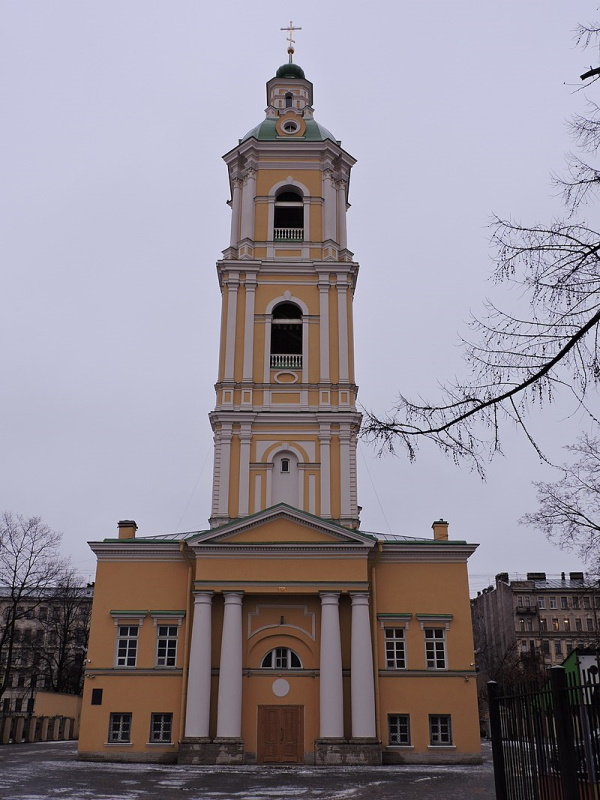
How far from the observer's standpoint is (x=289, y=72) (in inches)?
1578

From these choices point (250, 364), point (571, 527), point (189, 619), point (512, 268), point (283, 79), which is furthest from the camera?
point (283, 79)

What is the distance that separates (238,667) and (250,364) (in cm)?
1220

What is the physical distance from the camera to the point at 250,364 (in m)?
32.3

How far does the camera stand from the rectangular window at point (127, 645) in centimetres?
2739

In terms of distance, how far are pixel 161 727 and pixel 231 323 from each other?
616 inches

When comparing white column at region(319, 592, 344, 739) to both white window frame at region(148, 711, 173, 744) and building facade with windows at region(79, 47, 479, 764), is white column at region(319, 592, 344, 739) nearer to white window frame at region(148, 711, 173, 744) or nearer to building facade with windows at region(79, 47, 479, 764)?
building facade with windows at region(79, 47, 479, 764)

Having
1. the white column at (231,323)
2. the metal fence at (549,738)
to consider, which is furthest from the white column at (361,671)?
the metal fence at (549,738)

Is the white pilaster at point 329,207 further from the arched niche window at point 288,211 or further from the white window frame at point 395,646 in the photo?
the white window frame at point 395,646

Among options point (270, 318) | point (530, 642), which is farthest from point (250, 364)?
point (530, 642)

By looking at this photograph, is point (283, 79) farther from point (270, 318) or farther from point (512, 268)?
point (512, 268)

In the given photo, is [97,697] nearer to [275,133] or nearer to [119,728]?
[119,728]

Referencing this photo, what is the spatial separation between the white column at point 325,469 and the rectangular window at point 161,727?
29.2 ft

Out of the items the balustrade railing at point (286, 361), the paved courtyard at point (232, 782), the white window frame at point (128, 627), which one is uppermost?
the balustrade railing at point (286, 361)

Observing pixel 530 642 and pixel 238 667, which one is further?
pixel 530 642
